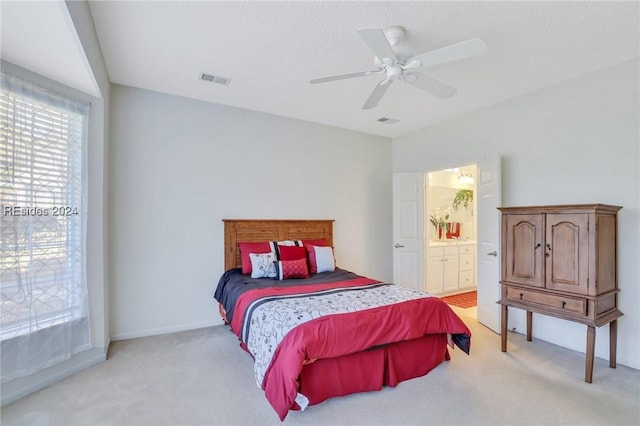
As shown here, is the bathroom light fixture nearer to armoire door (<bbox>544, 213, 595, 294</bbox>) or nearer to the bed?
armoire door (<bbox>544, 213, 595, 294</bbox>)

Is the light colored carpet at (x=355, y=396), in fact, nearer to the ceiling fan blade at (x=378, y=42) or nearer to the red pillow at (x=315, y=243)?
the red pillow at (x=315, y=243)

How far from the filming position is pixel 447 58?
7.05ft

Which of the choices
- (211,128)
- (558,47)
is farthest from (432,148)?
(211,128)

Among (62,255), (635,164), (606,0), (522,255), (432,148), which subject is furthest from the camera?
(432,148)

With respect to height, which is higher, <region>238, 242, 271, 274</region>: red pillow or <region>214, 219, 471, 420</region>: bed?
<region>238, 242, 271, 274</region>: red pillow

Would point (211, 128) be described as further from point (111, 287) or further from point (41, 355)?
point (41, 355)

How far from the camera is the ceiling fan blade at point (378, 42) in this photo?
1.82 m

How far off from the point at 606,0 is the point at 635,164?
5.07ft

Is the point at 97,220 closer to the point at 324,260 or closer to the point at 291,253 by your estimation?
the point at 291,253

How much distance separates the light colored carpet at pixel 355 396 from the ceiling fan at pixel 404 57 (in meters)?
2.39

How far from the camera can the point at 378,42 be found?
1968mm

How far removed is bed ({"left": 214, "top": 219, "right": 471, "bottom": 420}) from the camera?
2131 mm

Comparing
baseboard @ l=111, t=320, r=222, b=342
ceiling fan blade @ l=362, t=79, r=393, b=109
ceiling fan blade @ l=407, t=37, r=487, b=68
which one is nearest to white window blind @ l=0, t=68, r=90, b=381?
baseboard @ l=111, t=320, r=222, b=342

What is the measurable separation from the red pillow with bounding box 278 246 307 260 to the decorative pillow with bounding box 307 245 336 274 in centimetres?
17
